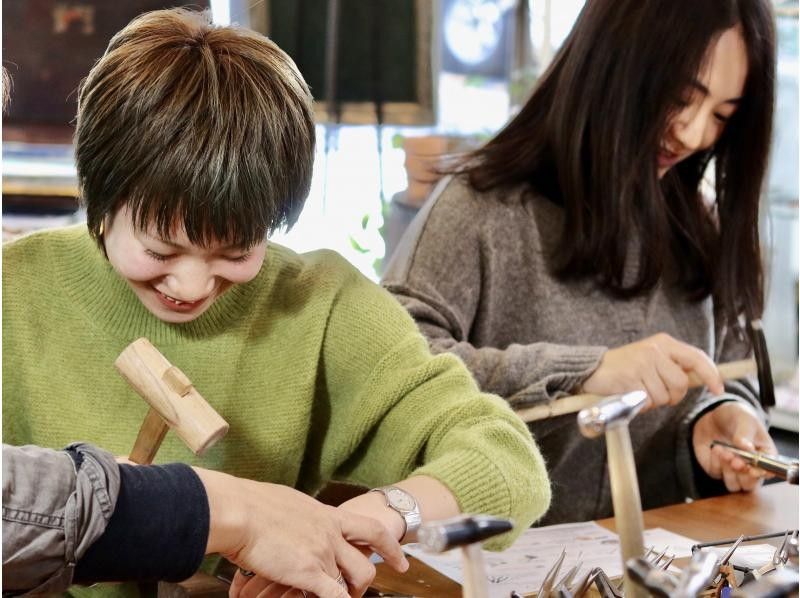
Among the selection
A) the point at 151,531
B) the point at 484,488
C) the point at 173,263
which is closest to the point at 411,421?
the point at 484,488

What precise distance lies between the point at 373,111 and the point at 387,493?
2.55 metres

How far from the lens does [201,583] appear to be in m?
1.15

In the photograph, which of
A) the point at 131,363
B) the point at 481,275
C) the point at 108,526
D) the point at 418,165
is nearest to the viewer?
the point at 108,526

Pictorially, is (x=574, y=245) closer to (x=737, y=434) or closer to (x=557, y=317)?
(x=557, y=317)

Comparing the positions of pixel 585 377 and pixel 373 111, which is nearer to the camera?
pixel 585 377

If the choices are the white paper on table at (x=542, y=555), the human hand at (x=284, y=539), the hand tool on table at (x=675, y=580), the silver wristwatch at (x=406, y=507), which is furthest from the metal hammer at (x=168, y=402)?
the hand tool on table at (x=675, y=580)

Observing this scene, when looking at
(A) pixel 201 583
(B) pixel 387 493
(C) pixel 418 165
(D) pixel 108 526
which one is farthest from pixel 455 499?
(C) pixel 418 165

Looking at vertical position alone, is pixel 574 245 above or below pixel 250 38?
below

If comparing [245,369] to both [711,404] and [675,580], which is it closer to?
[675,580]

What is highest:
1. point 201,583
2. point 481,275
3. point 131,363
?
point 131,363

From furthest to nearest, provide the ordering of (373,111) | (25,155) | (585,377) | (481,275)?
(373,111), (25,155), (481,275), (585,377)

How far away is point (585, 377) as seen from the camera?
1.66 meters

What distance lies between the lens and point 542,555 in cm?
136

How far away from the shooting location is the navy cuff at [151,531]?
90cm
